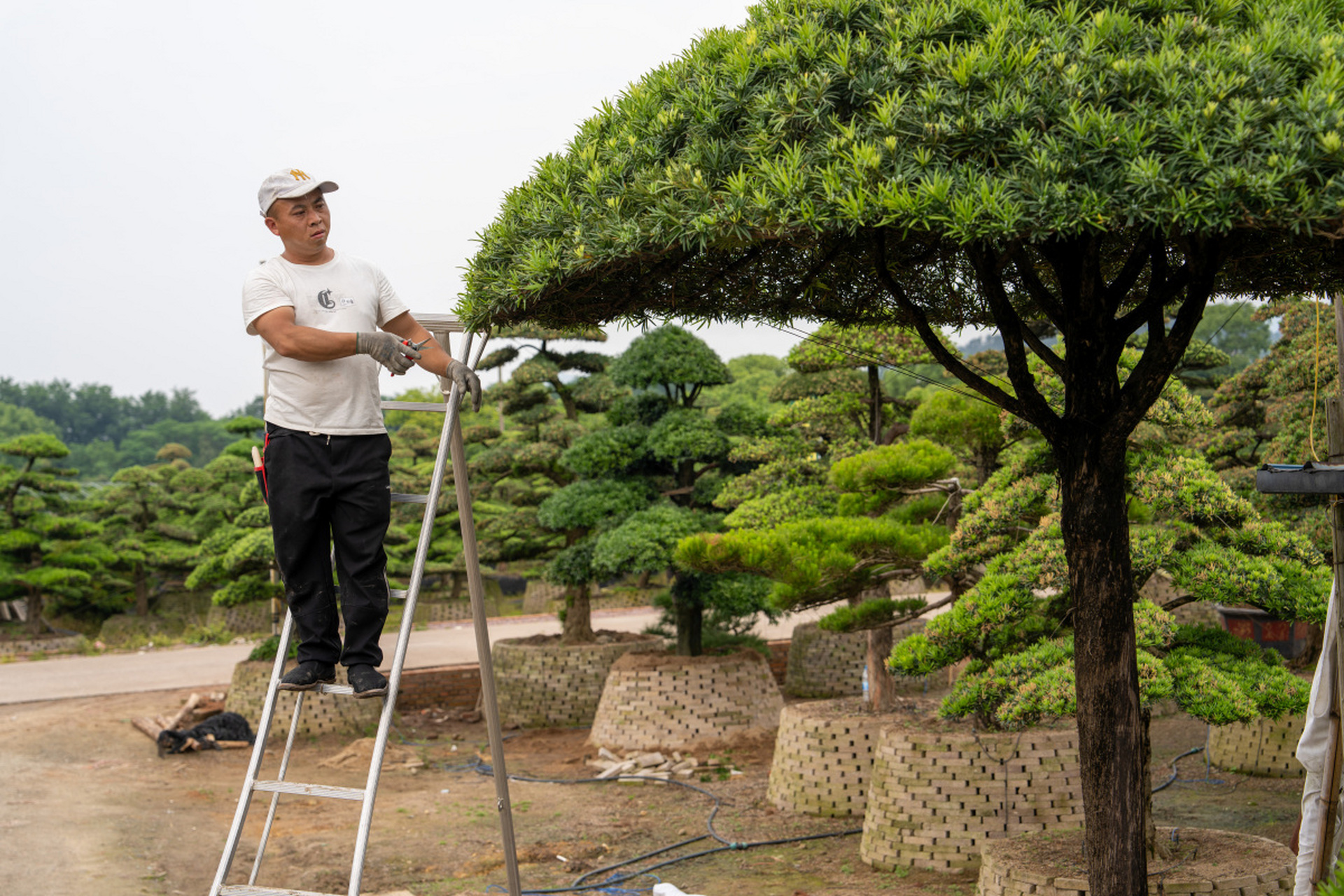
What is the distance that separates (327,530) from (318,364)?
0.52 metres

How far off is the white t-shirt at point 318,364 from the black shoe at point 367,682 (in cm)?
71

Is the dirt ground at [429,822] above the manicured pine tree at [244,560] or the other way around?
the other way around

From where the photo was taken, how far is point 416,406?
389 centimetres

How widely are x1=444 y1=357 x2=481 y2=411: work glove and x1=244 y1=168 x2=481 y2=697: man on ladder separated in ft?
0.23

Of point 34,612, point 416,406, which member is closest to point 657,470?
point 416,406

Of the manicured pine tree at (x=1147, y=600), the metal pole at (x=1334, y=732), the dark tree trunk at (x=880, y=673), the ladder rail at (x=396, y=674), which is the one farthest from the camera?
the dark tree trunk at (x=880, y=673)

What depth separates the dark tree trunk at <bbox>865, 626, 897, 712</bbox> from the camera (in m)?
8.08

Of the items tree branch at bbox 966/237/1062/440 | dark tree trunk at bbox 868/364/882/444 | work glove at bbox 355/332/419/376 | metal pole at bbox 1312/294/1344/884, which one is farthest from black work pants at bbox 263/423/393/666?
dark tree trunk at bbox 868/364/882/444

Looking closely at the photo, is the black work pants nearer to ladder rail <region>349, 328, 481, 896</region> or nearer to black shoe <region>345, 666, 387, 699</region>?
black shoe <region>345, 666, 387, 699</region>

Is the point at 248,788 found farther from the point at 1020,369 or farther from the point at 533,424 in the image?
the point at 533,424

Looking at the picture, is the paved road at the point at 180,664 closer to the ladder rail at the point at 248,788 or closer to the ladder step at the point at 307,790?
the ladder rail at the point at 248,788

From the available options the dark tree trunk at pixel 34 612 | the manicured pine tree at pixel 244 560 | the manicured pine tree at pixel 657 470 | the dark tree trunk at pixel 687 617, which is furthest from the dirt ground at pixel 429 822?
the dark tree trunk at pixel 34 612

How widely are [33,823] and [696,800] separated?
475 centimetres

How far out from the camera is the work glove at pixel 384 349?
3.18 metres
